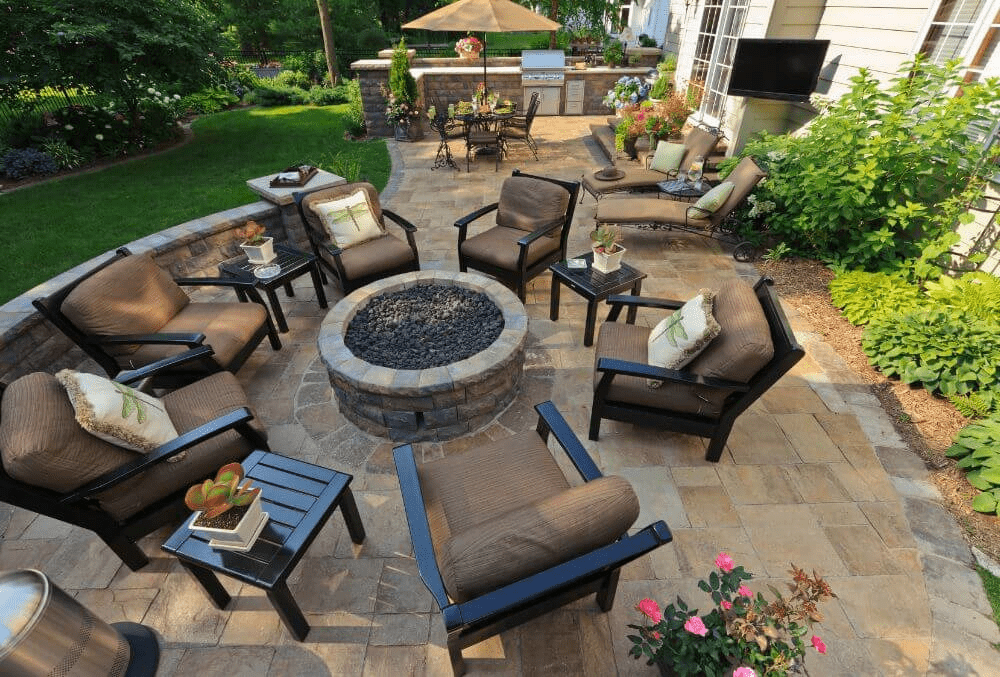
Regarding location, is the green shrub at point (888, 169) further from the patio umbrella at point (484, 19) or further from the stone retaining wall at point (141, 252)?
the stone retaining wall at point (141, 252)

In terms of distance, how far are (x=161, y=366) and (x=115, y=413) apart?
77cm

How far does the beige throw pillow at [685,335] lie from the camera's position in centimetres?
275

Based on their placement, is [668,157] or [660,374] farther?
[668,157]

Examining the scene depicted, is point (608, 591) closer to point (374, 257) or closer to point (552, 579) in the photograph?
point (552, 579)

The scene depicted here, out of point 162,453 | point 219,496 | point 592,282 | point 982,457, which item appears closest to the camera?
point 219,496

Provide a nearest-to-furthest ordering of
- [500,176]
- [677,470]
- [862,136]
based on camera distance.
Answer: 1. [677,470]
2. [862,136]
3. [500,176]

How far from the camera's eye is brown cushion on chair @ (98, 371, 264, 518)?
247 cm

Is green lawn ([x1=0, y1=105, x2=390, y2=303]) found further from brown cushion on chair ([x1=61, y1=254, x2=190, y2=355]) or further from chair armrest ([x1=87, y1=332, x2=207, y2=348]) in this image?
chair armrest ([x1=87, y1=332, x2=207, y2=348])

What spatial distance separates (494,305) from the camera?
412cm

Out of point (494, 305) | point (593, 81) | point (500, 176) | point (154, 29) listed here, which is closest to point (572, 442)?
point (494, 305)

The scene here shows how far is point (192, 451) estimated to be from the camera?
2666mm

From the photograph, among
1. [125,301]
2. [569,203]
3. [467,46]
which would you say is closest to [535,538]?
[125,301]

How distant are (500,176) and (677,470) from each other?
6779mm

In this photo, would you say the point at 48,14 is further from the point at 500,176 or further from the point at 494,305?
the point at 494,305
